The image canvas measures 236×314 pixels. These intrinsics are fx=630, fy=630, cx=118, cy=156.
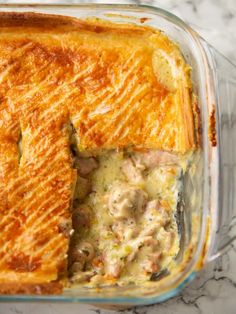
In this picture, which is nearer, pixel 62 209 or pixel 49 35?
pixel 62 209

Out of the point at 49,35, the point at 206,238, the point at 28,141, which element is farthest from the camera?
the point at 49,35

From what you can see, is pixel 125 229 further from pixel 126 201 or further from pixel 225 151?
pixel 225 151

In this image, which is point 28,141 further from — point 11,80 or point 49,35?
point 49,35

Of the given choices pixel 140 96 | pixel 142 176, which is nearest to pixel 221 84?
pixel 140 96

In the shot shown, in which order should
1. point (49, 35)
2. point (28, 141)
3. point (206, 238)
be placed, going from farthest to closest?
point (49, 35)
point (28, 141)
point (206, 238)

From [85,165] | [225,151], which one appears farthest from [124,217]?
[225,151]

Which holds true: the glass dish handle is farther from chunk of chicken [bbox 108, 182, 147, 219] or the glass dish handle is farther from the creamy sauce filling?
chunk of chicken [bbox 108, 182, 147, 219]

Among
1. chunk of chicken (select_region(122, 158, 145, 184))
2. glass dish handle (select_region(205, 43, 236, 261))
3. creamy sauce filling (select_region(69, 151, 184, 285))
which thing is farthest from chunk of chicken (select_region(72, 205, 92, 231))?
glass dish handle (select_region(205, 43, 236, 261))

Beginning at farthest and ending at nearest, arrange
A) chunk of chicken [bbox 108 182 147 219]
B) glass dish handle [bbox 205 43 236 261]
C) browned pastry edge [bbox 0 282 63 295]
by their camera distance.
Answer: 1. chunk of chicken [bbox 108 182 147 219]
2. glass dish handle [bbox 205 43 236 261]
3. browned pastry edge [bbox 0 282 63 295]
